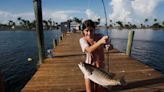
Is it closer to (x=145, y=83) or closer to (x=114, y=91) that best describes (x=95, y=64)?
(x=114, y=91)

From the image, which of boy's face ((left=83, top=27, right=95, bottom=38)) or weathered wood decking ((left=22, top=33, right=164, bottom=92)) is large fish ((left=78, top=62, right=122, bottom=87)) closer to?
boy's face ((left=83, top=27, right=95, bottom=38))

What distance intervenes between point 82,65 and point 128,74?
205 inches

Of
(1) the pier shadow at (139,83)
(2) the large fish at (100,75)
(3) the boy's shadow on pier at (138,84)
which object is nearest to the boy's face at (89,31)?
(2) the large fish at (100,75)

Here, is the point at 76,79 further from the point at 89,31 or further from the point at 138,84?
the point at 89,31

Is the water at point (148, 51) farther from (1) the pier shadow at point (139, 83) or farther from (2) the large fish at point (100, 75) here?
(1) the pier shadow at point (139, 83)

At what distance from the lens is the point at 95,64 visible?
177 inches

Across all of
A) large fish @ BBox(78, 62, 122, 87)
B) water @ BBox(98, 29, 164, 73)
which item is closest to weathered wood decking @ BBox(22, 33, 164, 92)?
water @ BBox(98, 29, 164, 73)

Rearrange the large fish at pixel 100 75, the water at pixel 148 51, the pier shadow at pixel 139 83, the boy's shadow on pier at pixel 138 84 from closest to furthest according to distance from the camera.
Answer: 1. the large fish at pixel 100 75
2. the boy's shadow on pier at pixel 138 84
3. the pier shadow at pixel 139 83
4. the water at pixel 148 51

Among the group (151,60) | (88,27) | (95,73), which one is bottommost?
(151,60)

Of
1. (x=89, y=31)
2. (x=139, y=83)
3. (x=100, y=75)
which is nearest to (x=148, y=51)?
(x=139, y=83)

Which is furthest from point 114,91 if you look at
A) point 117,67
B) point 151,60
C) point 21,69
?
point 151,60

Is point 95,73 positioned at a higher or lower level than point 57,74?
higher

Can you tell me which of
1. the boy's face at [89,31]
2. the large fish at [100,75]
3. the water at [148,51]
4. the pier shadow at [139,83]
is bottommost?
the water at [148,51]

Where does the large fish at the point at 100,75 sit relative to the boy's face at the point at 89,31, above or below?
below
